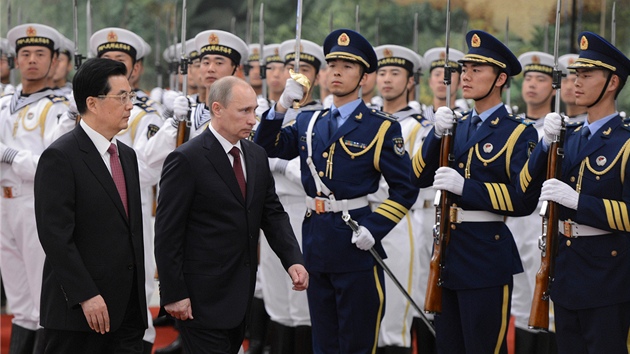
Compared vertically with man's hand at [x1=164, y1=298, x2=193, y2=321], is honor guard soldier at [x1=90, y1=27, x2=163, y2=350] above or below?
above

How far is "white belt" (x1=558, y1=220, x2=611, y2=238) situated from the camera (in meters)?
4.70

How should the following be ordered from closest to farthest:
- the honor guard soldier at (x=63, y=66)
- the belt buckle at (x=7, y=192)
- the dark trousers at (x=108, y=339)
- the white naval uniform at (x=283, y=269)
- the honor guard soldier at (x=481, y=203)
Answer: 1. the dark trousers at (x=108, y=339)
2. the honor guard soldier at (x=481, y=203)
3. the belt buckle at (x=7, y=192)
4. the white naval uniform at (x=283, y=269)
5. the honor guard soldier at (x=63, y=66)

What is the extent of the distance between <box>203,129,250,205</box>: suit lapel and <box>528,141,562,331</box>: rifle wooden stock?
1.41m

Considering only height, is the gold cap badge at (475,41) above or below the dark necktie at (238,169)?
above

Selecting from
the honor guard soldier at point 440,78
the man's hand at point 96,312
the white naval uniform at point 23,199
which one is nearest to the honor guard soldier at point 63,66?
the white naval uniform at point 23,199

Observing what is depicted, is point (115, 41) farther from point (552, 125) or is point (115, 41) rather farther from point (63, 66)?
point (552, 125)

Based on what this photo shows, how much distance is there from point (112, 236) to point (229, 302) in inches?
22.2

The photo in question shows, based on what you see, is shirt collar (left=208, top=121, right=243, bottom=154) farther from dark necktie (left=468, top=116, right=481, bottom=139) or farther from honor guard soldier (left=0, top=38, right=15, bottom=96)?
honor guard soldier (left=0, top=38, right=15, bottom=96)

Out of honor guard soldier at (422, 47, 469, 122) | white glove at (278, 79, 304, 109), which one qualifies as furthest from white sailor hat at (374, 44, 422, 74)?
white glove at (278, 79, 304, 109)

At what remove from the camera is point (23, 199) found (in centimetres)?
658

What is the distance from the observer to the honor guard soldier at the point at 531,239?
6633 mm

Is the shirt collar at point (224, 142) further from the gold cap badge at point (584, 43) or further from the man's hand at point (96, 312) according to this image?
the gold cap badge at point (584, 43)

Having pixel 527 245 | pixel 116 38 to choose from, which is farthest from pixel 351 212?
pixel 116 38

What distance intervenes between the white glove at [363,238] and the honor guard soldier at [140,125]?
1730 millimetres
